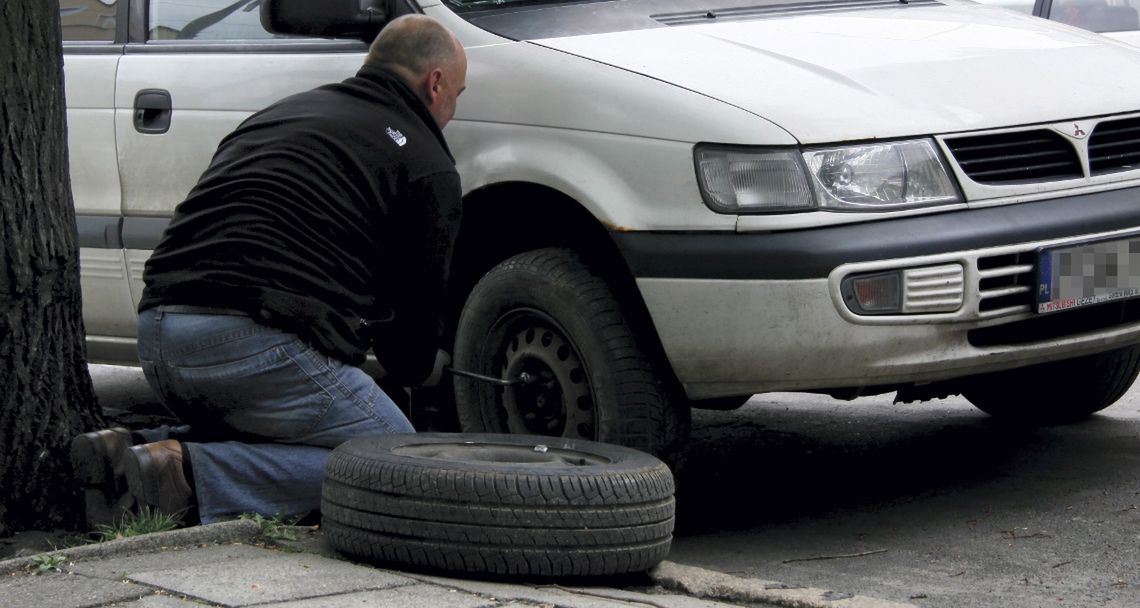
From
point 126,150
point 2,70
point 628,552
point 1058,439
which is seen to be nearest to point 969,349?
point 628,552

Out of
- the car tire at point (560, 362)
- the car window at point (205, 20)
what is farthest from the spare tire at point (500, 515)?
the car window at point (205, 20)

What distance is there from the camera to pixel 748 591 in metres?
3.46

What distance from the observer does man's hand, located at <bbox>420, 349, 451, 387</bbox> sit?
14.4 feet

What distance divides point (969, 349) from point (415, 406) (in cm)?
170

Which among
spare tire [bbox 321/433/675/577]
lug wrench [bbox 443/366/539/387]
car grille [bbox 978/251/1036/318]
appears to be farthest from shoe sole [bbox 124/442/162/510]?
car grille [bbox 978/251/1036/318]

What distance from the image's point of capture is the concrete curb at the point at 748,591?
11.0 feet

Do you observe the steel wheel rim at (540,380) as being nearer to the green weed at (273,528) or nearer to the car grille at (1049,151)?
the green weed at (273,528)

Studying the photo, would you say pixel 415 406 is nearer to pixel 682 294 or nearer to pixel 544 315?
pixel 544 315

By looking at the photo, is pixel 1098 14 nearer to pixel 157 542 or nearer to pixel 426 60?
pixel 426 60

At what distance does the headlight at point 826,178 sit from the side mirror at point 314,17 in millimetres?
1176

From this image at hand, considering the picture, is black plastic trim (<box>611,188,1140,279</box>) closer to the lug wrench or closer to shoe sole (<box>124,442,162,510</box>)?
the lug wrench

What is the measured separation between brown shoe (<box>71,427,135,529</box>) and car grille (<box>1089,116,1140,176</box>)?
249 cm

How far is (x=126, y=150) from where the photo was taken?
16.8 ft

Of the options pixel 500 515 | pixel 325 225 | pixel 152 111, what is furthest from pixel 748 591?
pixel 152 111
